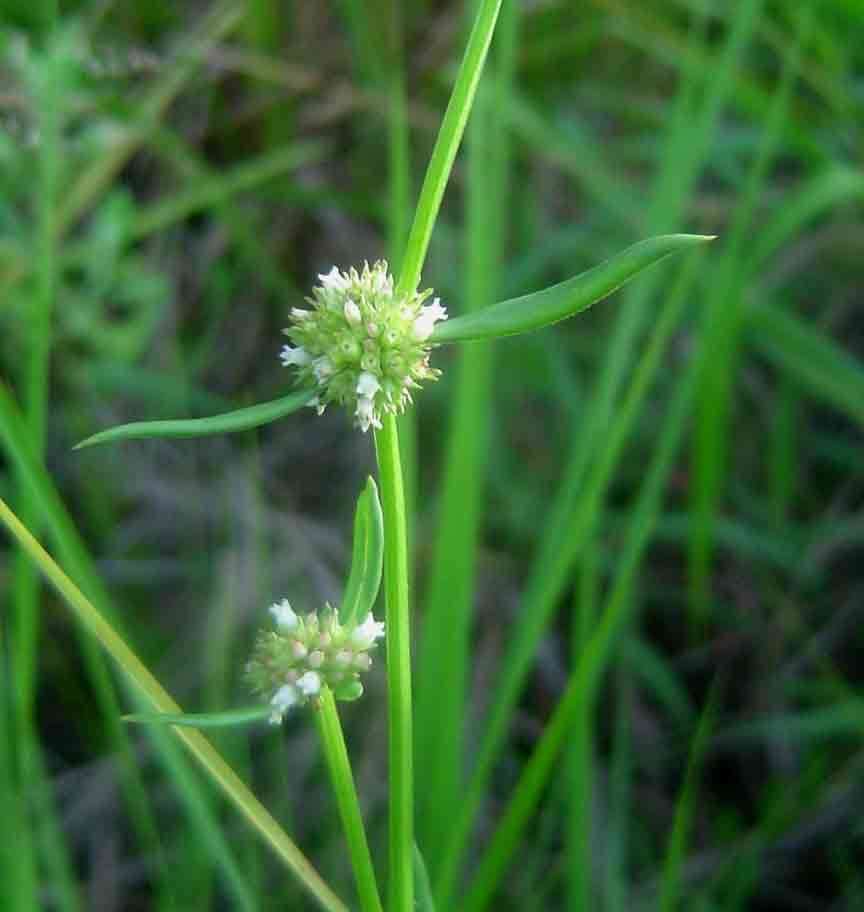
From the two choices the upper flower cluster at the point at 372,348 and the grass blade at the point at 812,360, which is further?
the grass blade at the point at 812,360

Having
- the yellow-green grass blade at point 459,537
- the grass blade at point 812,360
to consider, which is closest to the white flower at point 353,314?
the yellow-green grass blade at point 459,537

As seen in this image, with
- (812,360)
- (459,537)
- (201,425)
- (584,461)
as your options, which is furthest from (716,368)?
(201,425)

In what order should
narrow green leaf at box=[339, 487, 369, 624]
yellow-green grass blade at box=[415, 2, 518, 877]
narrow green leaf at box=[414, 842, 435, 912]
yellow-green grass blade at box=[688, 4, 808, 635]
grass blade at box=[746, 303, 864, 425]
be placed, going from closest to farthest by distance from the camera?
narrow green leaf at box=[339, 487, 369, 624], narrow green leaf at box=[414, 842, 435, 912], yellow-green grass blade at box=[415, 2, 518, 877], yellow-green grass blade at box=[688, 4, 808, 635], grass blade at box=[746, 303, 864, 425]

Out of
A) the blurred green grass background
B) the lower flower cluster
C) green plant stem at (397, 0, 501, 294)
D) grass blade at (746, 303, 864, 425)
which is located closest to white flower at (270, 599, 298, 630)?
the lower flower cluster

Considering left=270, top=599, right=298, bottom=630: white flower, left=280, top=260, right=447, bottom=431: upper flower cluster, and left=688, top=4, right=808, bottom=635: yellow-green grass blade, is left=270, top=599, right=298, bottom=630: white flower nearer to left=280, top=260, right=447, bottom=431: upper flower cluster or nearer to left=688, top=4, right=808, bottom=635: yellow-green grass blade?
left=280, top=260, right=447, bottom=431: upper flower cluster

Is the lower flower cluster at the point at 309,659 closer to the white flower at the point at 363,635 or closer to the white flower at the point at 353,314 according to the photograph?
the white flower at the point at 363,635

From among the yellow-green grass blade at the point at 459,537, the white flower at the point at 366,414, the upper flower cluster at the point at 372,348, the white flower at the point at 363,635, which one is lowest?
the white flower at the point at 363,635

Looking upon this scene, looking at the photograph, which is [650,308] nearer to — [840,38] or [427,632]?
[840,38]
